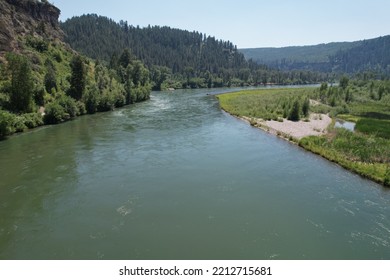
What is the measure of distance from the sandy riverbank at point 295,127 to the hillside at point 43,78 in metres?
42.0

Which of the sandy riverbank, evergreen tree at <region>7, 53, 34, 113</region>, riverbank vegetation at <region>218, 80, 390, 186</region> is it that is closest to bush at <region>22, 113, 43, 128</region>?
evergreen tree at <region>7, 53, 34, 113</region>

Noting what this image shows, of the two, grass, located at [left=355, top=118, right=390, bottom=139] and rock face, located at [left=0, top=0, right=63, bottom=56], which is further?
rock face, located at [left=0, top=0, right=63, bottom=56]

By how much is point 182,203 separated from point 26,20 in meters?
126

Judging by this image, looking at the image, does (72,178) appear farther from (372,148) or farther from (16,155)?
(372,148)

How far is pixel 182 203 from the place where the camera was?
31.5 m

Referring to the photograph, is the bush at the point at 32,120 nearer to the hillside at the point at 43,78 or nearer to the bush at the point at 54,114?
the hillside at the point at 43,78

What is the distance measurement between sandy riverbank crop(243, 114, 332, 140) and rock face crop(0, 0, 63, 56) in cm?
6764

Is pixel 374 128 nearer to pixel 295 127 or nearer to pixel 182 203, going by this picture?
pixel 295 127

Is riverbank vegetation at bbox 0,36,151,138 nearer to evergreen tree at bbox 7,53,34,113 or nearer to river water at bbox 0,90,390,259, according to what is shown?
evergreen tree at bbox 7,53,34,113

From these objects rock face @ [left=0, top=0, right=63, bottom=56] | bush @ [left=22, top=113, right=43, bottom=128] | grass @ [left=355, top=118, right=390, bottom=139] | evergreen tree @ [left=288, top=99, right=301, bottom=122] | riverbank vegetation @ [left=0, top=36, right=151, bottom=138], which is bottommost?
grass @ [left=355, top=118, right=390, bottom=139]

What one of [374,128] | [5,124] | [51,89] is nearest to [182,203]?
[5,124]

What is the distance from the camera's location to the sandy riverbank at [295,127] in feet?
204

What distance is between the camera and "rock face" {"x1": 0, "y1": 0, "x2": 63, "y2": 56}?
297ft
